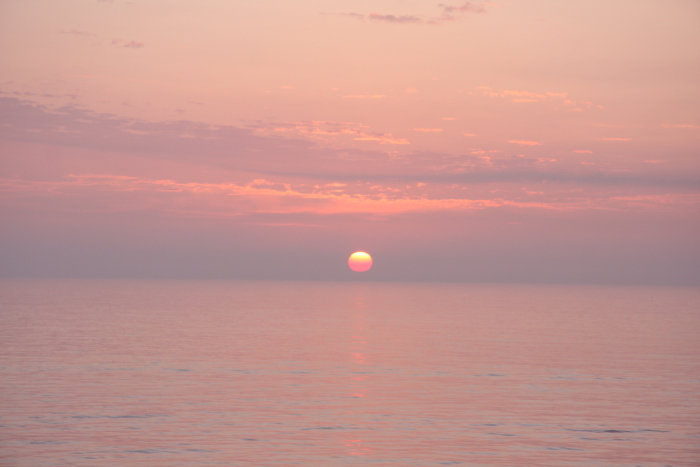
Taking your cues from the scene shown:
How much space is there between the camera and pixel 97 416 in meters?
35.2

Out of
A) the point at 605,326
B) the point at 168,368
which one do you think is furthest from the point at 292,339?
the point at 605,326

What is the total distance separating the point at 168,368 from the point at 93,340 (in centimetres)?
2407

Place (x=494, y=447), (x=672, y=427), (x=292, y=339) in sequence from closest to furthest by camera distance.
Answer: (x=494, y=447) → (x=672, y=427) → (x=292, y=339)

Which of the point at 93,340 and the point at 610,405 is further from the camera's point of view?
the point at 93,340

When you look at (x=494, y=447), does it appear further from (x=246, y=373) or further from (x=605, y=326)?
(x=605, y=326)

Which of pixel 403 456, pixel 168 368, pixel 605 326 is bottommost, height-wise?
pixel 605 326

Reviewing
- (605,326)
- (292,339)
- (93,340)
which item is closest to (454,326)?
(605,326)

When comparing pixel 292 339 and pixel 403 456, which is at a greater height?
pixel 403 456

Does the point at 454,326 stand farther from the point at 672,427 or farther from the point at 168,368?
the point at 672,427

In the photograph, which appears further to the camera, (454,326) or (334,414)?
(454,326)

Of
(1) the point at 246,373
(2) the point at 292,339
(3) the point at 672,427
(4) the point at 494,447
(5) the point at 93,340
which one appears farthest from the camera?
(2) the point at 292,339

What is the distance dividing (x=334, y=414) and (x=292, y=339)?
41821 millimetres

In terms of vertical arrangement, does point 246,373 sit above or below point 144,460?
below

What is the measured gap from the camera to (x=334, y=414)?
3659 centimetres
